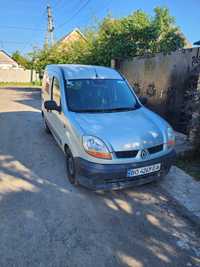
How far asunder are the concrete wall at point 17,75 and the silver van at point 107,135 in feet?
106

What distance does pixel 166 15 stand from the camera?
14.4m

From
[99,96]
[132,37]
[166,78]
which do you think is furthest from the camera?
[132,37]

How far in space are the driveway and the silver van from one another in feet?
1.11

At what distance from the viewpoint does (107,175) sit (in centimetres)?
318

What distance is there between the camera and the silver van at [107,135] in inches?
126

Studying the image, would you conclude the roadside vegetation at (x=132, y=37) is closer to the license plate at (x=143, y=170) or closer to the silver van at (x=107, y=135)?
the silver van at (x=107, y=135)

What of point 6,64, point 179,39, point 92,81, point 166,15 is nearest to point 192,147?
point 92,81

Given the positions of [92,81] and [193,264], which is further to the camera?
[92,81]

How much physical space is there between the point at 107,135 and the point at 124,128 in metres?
0.34

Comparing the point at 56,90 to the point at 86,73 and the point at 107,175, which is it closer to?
the point at 86,73

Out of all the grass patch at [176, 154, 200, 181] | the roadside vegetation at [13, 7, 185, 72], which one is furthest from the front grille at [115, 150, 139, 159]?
the roadside vegetation at [13, 7, 185, 72]

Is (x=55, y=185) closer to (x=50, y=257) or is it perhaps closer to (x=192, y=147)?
(x=50, y=257)

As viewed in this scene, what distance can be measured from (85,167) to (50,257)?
123 centimetres

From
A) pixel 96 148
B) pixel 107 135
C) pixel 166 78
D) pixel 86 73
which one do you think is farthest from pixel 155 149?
pixel 166 78
